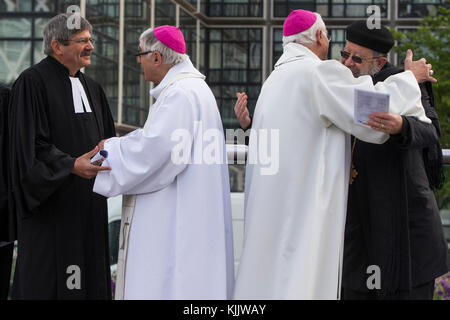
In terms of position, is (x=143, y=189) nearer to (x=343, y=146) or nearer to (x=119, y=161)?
(x=119, y=161)

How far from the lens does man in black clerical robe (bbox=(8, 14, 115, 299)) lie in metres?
4.49

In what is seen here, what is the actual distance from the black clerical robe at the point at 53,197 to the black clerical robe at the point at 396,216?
5.08ft

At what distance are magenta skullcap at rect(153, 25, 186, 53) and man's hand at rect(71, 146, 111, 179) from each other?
73 cm

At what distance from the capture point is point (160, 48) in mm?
4574

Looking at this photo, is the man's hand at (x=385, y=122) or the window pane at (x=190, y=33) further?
the window pane at (x=190, y=33)

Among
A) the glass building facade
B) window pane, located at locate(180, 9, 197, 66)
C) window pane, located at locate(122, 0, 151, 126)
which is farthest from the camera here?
window pane, located at locate(180, 9, 197, 66)

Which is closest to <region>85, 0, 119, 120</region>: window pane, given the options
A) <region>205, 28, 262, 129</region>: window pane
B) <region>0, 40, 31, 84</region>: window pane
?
<region>0, 40, 31, 84</region>: window pane

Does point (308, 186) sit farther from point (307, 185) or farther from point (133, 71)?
point (133, 71)

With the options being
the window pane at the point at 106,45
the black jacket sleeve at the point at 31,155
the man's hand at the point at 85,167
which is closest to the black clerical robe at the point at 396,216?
the man's hand at the point at 85,167

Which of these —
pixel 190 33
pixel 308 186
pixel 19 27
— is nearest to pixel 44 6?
pixel 19 27

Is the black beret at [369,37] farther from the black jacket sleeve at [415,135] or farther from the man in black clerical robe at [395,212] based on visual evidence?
the black jacket sleeve at [415,135]

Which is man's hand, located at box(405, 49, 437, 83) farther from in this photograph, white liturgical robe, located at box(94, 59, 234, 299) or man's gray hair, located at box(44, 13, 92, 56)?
man's gray hair, located at box(44, 13, 92, 56)

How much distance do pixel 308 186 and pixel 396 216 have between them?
50 cm

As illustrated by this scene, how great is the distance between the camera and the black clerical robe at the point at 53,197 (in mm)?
4492
